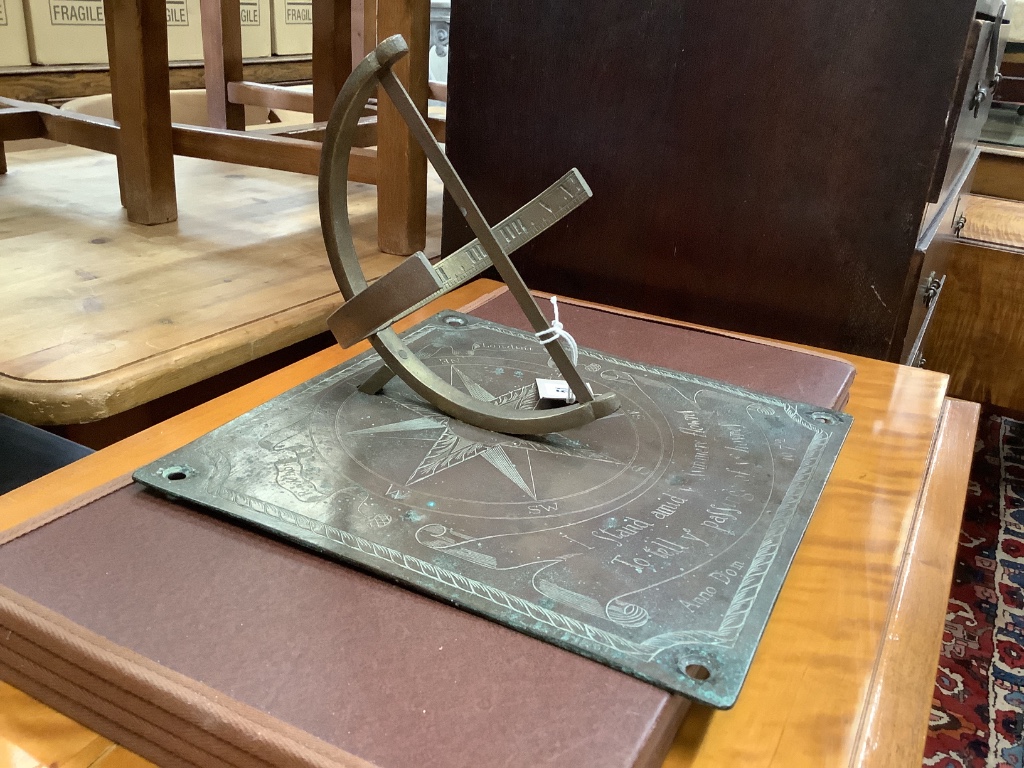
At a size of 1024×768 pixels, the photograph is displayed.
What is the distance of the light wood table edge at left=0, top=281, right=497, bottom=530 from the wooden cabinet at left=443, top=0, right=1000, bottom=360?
36cm

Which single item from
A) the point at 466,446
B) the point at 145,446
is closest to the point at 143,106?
the point at 145,446

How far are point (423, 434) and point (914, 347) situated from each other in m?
0.81

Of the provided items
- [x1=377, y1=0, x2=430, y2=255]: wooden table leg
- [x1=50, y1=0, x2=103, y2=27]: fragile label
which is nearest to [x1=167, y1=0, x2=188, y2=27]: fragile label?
[x1=50, y1=0, x2=103, y2=27]: fragile label

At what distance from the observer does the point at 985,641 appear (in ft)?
4.65

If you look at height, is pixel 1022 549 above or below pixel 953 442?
below

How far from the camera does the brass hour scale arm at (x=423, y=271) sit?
1.93 ft

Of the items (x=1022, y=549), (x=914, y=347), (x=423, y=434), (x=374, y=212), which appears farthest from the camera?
(x=1022, y=549)

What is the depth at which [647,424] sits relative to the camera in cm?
67

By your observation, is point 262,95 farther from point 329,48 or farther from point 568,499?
point 568,499

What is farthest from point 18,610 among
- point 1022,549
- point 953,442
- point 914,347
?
point 1022,549

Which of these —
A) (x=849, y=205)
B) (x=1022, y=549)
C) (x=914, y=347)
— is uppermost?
(x=849, y=205)

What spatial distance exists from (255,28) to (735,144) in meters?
2.13

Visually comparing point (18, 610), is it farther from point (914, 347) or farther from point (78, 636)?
point (914, 347)

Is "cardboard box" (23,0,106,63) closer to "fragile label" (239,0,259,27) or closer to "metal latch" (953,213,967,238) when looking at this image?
"fragile label" (239,0,259,27)
